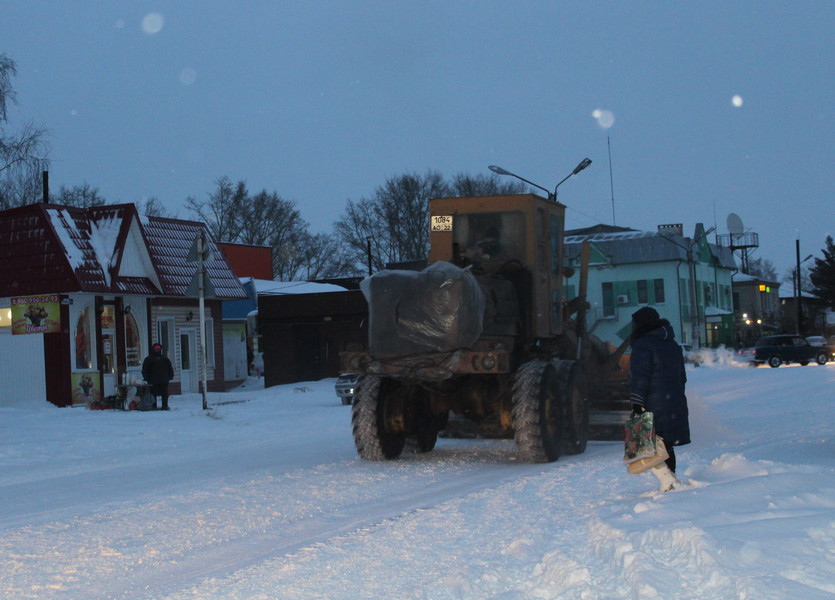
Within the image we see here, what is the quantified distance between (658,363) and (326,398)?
76.1 feet

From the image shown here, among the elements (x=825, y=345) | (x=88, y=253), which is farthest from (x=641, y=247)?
(x=88, y=253)

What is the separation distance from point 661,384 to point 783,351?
42.5m

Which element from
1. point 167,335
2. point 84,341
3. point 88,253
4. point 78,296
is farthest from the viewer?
point 167,335

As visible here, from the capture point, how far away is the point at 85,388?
89.9 feet

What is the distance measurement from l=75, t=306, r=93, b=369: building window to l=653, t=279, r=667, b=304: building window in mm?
48268

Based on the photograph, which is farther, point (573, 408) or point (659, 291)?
point (659, 291)

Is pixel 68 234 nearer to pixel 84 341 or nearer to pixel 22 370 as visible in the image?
pixel 84 341

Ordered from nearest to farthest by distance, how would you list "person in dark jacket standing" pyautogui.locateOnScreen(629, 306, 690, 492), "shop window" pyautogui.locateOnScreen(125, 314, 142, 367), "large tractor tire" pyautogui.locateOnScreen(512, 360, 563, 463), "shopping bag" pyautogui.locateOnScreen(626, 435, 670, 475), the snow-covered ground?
the snow-covered ground, "shopping bag" pyautogui.locateOnScreen(626, 435, 670, 475), "person in dark jacket standing" pyautogui.locateOnScreen(629, 306, 690, 492), "large tractor tire" pyautogui.locateOnScreen(512, 360, 563, 463), "shop window" pyautogui.locateOnScreen(125, 314, 142, 367)

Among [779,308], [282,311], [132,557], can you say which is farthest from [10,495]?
[779,308]

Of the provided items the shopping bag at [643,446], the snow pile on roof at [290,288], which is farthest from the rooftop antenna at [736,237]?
the shopping bag at [643,446]

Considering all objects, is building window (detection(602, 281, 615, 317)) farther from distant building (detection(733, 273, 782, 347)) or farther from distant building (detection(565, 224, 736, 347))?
distant building (detection(733, 273, 782, 347))

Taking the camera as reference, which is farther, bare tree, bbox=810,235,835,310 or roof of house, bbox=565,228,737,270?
bare tree, bbox=810,235,835,310

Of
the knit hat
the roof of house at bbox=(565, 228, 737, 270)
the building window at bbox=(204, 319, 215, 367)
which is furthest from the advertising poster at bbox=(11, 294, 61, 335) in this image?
the roof of house at bbox=(565, 228, 737, 270)

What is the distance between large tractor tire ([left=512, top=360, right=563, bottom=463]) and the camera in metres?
11.9
